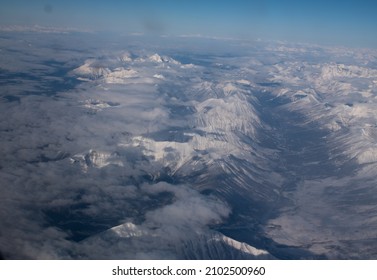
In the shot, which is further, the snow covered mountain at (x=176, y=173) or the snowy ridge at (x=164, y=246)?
the snow covered mountain at (x=176, y=173)

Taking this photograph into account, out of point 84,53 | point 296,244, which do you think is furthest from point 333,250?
point 84,53

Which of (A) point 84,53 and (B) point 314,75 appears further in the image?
(B) point 314,75

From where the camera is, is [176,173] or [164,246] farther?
[176,173]

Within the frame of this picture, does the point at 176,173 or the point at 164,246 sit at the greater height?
the point at 164,246

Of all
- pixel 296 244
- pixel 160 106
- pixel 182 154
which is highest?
pixel 160 106

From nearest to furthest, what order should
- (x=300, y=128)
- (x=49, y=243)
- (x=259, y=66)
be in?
1. (x=49, y=243)
2. (x=300, y=128)
3. (x=259, y=66)

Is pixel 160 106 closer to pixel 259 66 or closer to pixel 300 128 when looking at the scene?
pixel 300 128

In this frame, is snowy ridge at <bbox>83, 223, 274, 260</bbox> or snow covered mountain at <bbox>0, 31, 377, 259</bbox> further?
snow covered mountain at <bbox>0, 31, 377, 259</bbox>

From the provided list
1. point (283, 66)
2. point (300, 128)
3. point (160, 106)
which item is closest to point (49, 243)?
point (160, 106)

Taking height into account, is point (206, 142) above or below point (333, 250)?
above

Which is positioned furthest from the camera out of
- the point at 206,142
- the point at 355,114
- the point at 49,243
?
the point at 355,114
